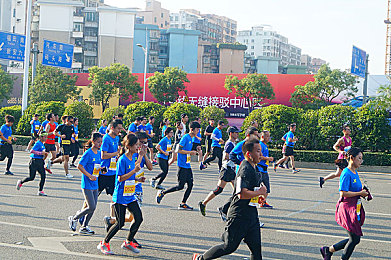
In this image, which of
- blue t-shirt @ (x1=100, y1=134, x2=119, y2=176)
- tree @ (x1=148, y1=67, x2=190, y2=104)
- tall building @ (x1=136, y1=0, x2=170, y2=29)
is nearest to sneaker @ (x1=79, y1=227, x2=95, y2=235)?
blue t-shirt @ (x1=100, y1=134, x2=119, y2=176)

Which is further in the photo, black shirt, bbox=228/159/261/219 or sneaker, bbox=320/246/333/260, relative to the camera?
sneaker, bbox=320/246/333/260

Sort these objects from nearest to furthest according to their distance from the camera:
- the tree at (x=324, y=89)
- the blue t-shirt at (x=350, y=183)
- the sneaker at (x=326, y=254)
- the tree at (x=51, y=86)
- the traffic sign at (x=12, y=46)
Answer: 1. the blue t-shirt at (x=350, y=183)
2. the sneaker at (x=326, y=254)
3. the traffic sign at (x=12, y=46)
4. the tree at (x=324, y=89)
5. the tree at (x=51, y=86)

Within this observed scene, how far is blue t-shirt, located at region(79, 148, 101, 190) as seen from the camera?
801 centimetres

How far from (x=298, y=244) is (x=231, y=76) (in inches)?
1445

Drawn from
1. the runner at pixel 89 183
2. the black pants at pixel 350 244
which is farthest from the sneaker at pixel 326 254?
the runner at pixel 89 183

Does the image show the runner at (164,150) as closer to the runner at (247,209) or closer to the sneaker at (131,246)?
the sneaker at (131,246)

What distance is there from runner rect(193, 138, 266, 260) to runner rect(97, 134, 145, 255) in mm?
1711

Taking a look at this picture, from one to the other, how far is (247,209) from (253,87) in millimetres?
37753

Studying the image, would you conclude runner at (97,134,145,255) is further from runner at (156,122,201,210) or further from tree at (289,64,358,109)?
tree at (289,64,358,109)

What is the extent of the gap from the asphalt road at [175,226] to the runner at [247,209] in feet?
4.87

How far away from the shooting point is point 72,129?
16188 millimetres

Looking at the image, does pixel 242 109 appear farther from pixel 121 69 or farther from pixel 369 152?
pixel 369 152

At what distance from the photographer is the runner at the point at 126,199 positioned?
273 inches

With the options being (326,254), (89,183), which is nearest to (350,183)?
(326,254)
